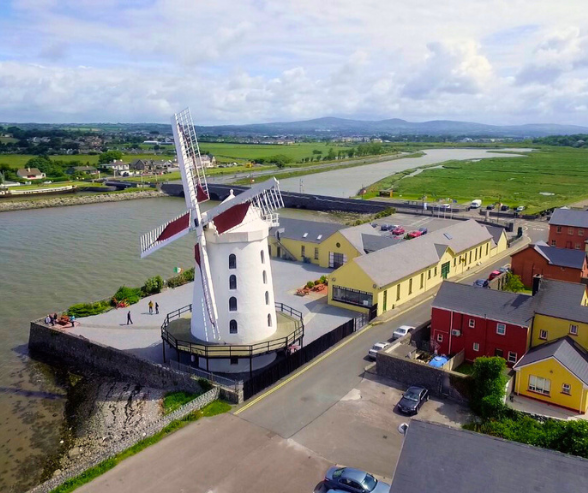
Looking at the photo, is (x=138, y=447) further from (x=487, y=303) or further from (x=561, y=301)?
(x=561, y=301)

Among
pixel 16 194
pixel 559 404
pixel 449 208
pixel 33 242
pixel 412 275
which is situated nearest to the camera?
pixel 559 404

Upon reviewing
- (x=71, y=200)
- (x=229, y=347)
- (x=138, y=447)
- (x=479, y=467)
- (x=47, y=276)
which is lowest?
(x=47, y=276)

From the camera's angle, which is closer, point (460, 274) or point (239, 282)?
point (239, 282)

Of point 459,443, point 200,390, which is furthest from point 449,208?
point 459,443

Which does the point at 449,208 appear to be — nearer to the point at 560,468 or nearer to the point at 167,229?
the point at 167,229

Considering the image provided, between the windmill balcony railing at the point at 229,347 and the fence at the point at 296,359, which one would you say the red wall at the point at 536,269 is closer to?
the fence at the point at 296,359

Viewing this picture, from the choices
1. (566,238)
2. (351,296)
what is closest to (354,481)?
(351,296)

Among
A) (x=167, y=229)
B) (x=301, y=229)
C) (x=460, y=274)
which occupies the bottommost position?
(x=460, y=274)
